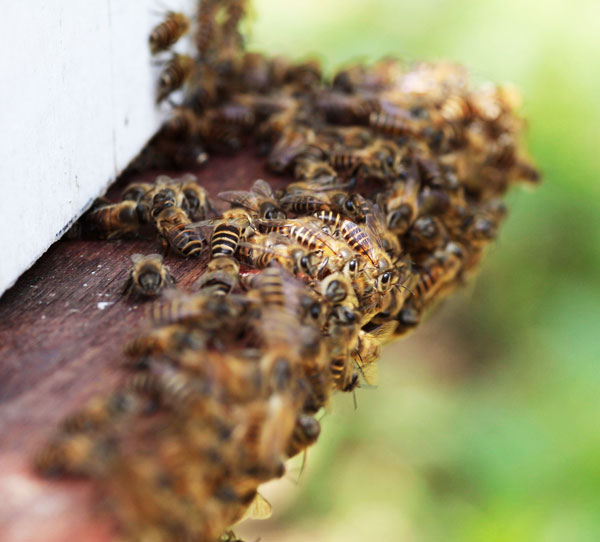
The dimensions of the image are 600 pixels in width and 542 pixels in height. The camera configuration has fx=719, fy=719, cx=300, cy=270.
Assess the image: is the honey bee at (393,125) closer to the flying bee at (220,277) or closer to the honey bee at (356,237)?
the honey bee at (356,237)

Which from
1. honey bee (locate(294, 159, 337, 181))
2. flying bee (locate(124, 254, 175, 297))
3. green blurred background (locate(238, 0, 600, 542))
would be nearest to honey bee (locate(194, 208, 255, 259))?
flying bee (locate(124, 254, 175, 297))

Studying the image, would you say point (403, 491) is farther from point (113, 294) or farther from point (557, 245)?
point (113, 294)

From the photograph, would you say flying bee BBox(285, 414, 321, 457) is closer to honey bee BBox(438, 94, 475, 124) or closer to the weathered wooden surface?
the weathered wooden surface

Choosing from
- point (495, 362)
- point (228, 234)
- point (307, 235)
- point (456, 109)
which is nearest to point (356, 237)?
point (307, 235)

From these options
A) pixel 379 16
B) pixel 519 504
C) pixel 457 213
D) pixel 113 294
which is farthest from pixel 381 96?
pixel 379 16

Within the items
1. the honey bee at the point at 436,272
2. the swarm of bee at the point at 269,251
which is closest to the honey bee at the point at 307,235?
the swarm of bee at the point at 269,251

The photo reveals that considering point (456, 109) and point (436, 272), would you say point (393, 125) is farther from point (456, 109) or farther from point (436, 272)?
point (436, 272)
